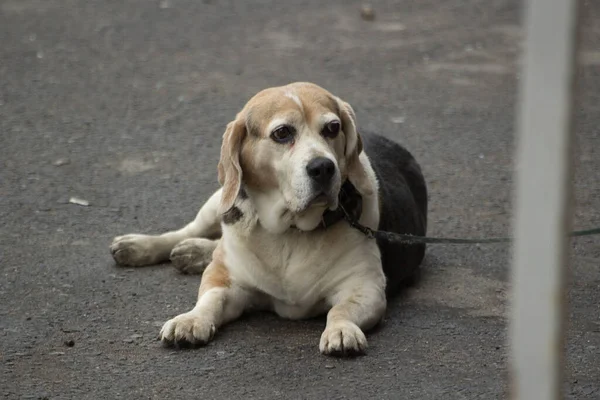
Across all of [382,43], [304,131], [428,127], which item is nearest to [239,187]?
[304,131]

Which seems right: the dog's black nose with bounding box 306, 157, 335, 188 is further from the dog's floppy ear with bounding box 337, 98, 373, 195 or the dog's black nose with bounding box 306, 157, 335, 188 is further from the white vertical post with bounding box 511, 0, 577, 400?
the white vertical post with bounding box 511, 0, 577, 400

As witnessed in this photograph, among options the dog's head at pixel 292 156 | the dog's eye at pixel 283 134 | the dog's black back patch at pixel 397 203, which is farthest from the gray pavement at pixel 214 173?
the dog's eye at pixel 283 134

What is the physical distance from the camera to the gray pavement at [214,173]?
14.6 feet

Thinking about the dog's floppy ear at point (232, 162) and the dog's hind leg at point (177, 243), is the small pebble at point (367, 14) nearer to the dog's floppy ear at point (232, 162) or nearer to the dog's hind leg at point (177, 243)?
the dog's hind leg at point (177, 243)

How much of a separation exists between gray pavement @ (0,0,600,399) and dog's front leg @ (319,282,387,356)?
9 cm

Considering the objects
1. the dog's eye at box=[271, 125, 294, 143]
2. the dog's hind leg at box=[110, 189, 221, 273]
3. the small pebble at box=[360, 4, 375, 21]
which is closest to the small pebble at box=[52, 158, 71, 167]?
the dog's hind leg at box=[110, 189, 221, 273]

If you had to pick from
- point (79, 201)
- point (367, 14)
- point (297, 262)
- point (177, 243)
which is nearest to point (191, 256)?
point (177, 243)

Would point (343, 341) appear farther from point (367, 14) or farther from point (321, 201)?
point (367, 14)

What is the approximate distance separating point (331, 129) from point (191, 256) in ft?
4.11

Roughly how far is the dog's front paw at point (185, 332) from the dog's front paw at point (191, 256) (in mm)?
922

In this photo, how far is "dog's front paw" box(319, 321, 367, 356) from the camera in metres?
4.51

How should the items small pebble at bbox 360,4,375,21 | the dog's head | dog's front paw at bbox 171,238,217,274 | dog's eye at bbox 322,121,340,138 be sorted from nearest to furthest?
the dog's head, dog's eye at bbox 322,121,340,138, dog's front paw at bbox 171,238,217,274, small pebble at bbox 360,4,375,21

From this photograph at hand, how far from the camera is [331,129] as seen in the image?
4.71m

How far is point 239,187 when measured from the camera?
4.77 metres
